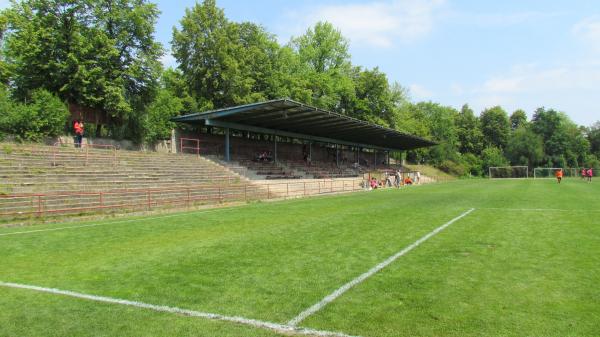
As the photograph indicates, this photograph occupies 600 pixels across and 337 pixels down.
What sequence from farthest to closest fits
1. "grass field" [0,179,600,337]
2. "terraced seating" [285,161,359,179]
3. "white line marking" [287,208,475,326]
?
"terraced seating" [285,161,359,179] < "white line marking" [287,208,475,326] < "grass field" [0,179,600,337]

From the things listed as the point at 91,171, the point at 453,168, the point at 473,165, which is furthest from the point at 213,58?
the point at 473,165

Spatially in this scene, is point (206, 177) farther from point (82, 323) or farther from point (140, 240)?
point (82, 323)

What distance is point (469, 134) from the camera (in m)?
108

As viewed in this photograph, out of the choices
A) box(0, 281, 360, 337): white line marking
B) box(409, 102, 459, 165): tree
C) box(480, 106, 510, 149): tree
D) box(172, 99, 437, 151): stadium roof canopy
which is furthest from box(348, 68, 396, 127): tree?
box(0, 281, 360, 337): white line marking

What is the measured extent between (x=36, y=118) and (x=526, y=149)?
90.0m

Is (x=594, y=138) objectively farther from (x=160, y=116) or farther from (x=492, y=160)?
(x=160, y=116)

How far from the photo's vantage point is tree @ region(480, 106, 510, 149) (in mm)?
108688

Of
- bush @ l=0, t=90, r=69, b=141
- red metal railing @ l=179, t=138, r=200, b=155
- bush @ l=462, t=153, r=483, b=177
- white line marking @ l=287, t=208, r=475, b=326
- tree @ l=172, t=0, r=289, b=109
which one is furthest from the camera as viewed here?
bush @ l=462, t=153, r=483, b=177

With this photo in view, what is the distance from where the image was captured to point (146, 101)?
3619 centimetres

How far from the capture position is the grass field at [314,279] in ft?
15.4

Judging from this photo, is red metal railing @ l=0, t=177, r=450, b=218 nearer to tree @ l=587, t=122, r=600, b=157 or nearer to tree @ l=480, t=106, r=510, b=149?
tree @ l=480, t=106, r=510, b=149

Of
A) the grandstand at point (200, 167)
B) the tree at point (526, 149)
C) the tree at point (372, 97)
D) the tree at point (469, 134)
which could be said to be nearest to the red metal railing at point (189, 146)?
the grandstand at point (200, 167)

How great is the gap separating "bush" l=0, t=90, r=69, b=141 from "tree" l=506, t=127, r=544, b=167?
8750 centimetres

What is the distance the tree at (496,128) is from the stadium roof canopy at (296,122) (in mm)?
61070
